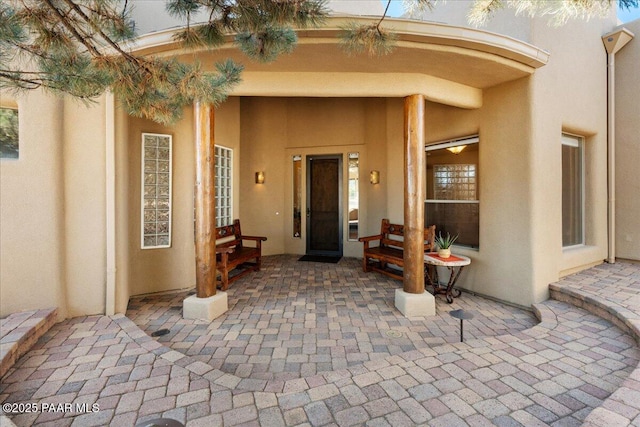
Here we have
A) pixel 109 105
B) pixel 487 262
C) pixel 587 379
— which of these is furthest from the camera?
pixel 487 262

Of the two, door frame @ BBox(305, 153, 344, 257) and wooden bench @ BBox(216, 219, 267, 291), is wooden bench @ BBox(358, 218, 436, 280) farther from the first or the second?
wooden bench @ BBox(216, 219, 267, 291)

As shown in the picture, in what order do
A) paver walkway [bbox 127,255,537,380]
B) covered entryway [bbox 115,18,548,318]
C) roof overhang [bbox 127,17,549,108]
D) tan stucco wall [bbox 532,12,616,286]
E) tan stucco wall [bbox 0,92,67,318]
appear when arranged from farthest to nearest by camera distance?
tan stucco wall [bbox 532,12,616,286], covered entryway [bbox 115,18,548,318], tan stucco wall [bbox 0,92,67,318], roof overhang [bbox 127,17,549,108], paver walkway [bbox 127,255,537,380]

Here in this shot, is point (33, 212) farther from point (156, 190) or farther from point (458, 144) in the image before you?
point (458, 144)

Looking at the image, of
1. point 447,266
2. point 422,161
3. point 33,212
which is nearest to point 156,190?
point 33,212

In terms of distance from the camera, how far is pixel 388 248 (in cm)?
529

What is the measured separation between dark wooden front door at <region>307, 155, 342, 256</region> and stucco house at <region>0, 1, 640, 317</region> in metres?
1.15

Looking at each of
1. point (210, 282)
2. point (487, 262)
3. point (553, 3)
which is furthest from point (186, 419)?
point (553, 3)

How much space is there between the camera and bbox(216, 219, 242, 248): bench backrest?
500 centimetres

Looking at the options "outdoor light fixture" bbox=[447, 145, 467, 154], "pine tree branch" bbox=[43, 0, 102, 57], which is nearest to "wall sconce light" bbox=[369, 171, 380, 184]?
"outdoor light fixture" bbox=[447, 145, 467, 154]

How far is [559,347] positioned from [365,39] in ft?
10.4

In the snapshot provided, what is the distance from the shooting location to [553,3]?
8.84 ft

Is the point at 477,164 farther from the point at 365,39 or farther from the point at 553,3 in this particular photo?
the point at 365,39

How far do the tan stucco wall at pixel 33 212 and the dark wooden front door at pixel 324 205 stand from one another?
15.0ft

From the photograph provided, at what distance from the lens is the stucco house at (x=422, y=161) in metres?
3.02
